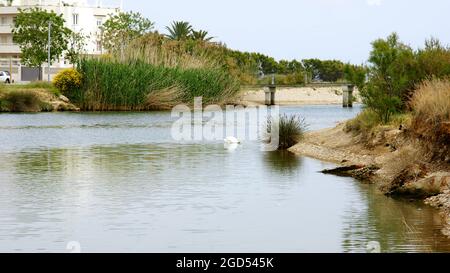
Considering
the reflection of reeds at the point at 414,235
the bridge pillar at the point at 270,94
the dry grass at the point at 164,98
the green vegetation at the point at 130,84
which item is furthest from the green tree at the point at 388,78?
the bridge pillar at the point at 270,94

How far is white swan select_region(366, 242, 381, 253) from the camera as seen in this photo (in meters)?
16.8

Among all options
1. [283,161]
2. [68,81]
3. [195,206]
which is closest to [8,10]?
[68,81]

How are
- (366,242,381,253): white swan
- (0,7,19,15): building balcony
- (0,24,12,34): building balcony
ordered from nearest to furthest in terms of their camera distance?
(366,242,381,253): white swan → (0,7,19,15): building balcony → (0,24,12,34): building balcony

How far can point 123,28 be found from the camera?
117 m

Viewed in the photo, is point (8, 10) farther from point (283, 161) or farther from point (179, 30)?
point (283, 161)

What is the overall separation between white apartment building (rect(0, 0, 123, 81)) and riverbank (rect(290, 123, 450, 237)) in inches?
3602

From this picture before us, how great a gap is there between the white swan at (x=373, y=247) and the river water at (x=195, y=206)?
0.51 ft

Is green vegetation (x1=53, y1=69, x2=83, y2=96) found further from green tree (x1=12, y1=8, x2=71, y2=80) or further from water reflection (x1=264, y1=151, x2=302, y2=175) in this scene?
water reflection (x1=264, y1=151, x2=302, y2=175)

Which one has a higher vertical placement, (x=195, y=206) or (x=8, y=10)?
(x=8, y=10)

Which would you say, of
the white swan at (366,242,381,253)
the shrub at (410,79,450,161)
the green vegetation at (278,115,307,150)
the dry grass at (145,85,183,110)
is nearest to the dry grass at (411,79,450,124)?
the shrub at (410,79,450,161)

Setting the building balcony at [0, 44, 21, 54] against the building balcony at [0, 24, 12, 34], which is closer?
the building balcony at [0, 44, 21, 54]

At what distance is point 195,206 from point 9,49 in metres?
111
